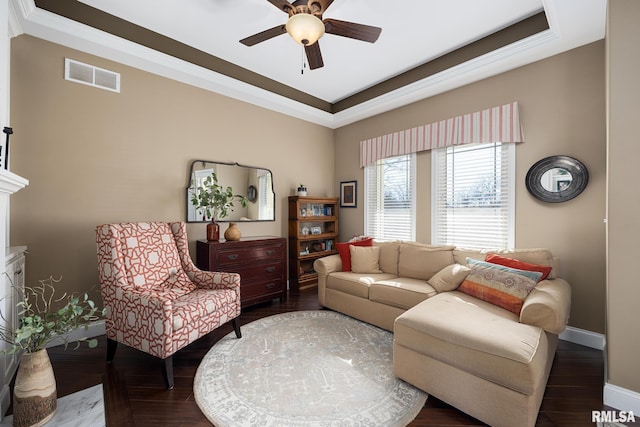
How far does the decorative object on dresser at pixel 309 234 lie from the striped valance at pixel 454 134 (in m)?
1.13

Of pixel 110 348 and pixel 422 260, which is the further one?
pixel 422 260

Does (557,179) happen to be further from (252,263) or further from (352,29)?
(252,263)

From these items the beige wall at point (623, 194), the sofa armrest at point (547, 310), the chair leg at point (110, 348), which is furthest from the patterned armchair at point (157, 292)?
the beige wall at point (623, 194)

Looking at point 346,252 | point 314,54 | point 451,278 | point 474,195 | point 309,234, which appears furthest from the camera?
point 309,234

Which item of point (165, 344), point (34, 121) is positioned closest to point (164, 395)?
point (165, 344)

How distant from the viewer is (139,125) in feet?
9.86

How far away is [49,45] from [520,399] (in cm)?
457

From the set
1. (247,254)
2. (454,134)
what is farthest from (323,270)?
(454,134)

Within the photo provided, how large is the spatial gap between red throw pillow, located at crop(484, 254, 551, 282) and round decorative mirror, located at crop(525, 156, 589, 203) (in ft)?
2.65

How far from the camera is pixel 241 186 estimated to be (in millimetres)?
3844

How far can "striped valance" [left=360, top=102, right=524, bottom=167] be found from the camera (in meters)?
2.95

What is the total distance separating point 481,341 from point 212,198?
3086 millimetres

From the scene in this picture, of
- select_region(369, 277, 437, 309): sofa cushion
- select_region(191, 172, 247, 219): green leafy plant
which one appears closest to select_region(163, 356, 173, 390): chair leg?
select_region(191, 172, 247, 219): green leafy plant

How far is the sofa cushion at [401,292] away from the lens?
2.60m
